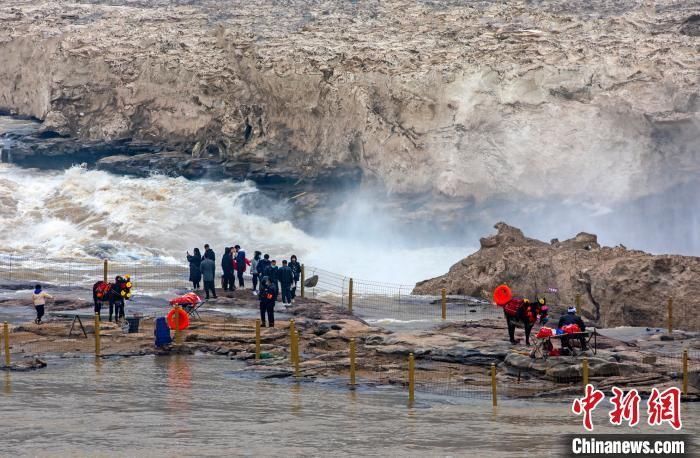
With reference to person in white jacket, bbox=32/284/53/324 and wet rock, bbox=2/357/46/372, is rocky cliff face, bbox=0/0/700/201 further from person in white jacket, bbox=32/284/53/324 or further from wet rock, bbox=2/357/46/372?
wet rock, bbox=2/357/46/372

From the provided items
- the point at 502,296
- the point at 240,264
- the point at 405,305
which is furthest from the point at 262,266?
the point at 502,296

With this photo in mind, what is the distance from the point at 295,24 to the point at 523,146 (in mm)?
12879

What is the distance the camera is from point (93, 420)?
57.1ft

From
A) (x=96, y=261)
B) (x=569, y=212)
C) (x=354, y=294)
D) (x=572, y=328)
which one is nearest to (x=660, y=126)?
(x=569, y=212)

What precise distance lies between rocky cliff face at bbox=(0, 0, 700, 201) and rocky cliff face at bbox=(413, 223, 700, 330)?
877cm

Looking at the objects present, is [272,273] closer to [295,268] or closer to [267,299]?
[295,268]

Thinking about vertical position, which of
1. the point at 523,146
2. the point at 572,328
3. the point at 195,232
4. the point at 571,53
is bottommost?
the point at 572,328

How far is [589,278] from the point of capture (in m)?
29.9

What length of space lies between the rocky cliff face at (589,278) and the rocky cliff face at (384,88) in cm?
877

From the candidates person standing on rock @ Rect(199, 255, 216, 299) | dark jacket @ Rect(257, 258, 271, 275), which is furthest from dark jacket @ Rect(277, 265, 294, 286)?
person standing on rock @ Rect(199, 255, 216, 299)

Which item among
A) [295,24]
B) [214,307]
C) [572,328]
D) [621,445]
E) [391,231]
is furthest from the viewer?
[295,24]

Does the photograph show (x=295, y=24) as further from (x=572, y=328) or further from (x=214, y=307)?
(x=572, y=328)

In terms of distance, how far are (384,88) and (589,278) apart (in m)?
17.5

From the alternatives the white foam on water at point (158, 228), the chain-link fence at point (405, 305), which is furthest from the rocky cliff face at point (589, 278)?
the white foam on water at point (158, 228)
